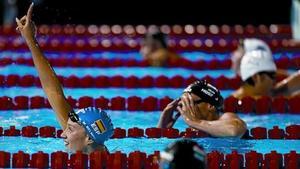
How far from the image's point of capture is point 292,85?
702 centimetres

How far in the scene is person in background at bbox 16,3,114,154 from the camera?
4645 mm

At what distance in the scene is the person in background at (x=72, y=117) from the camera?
4.64 m

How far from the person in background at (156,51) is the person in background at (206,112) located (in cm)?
322

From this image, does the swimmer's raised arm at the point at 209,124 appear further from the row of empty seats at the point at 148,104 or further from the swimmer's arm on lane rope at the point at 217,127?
the row of empty seats at the point at 148,104

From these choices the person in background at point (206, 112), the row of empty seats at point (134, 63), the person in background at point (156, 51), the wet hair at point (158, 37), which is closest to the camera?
the person in background at point (206, 112)

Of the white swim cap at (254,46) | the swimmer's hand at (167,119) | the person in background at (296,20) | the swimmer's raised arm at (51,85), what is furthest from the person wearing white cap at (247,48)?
the swimmer's raised arm at (51,85)

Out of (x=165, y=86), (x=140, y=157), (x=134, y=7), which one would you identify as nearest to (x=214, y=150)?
(x=140, y=157)

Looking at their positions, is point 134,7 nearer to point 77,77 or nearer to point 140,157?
point 77,77

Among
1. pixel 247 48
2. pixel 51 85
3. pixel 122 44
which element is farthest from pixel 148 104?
pixel 122 44

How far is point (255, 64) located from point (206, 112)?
1.37 m

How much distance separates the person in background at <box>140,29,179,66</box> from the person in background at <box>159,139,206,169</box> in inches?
215

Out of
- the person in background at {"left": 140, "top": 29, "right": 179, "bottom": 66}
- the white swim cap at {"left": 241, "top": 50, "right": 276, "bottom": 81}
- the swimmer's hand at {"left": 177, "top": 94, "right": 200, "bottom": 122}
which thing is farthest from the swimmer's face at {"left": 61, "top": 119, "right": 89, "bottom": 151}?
the person in background at {"left": 140, "top": 29, "right": 179, "bottom": 66}

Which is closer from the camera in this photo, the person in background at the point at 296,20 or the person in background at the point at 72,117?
the person in background at the point at 72,117

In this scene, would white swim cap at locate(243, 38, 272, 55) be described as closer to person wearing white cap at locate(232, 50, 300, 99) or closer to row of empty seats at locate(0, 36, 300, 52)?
person wearing white cap at locate(232, 50, 300, 99)
